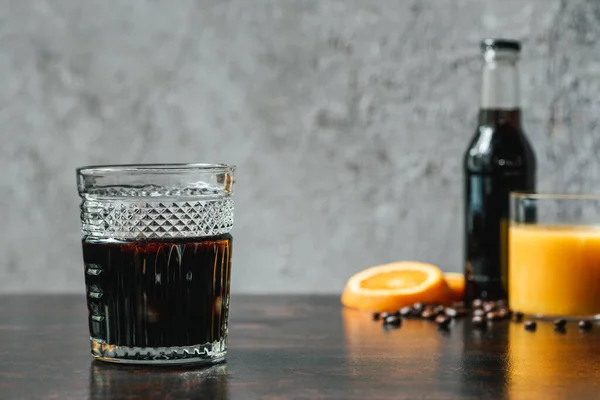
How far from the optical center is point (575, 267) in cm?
132

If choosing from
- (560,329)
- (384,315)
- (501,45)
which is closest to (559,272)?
(560,329)

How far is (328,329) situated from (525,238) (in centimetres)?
34

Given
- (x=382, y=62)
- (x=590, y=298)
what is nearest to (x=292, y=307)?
(x=590, y=298)

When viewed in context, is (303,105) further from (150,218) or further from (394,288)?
(150,218)

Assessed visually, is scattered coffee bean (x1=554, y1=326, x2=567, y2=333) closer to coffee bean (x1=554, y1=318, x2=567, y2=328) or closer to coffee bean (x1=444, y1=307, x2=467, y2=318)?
coffee bean (x1=554, y1=318, x2=567, y2=328)

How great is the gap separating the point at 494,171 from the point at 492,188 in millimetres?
27

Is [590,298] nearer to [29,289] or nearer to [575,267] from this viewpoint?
[575,267]

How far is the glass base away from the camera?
0.93 metres

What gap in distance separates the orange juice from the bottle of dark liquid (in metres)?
0.10

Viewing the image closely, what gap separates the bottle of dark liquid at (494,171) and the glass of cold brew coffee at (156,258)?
2.03ft

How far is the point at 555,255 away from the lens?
133cm

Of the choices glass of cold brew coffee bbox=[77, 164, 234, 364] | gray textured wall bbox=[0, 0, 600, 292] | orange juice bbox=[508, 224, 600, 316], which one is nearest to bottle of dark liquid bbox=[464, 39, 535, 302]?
orange juice bbox=[508, 224, 600, 316]

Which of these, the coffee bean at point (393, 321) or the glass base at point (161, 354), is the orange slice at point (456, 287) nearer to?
the coffee bean at point (393, 321)

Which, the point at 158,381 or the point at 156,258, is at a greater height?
the point at 156,258
